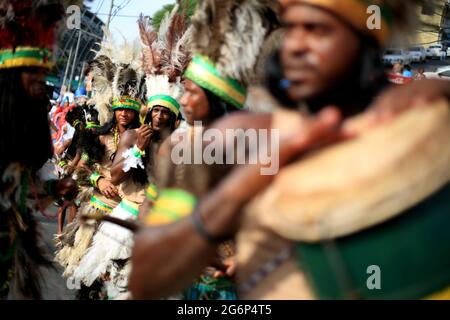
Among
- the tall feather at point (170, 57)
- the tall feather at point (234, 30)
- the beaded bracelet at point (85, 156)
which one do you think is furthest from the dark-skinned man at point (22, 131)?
the beaded bracelet at point (85, 156)

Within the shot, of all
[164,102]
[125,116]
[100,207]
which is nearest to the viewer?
[164,102]

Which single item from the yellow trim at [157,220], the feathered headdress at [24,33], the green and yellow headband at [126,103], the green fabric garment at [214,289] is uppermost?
the green and yellow headband at [126,103]

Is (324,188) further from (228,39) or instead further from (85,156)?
(85,156)

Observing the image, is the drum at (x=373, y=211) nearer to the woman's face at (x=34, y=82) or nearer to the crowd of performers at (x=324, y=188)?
the crowd of performers at (x=324, y=188)

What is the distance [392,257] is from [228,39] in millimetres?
2025

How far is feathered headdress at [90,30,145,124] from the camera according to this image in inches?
286

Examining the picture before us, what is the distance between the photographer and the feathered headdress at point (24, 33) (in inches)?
146

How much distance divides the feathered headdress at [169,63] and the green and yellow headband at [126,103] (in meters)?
0.66

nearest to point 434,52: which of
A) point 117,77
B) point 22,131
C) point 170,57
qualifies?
point 117,77

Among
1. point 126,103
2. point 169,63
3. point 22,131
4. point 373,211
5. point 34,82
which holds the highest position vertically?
point 169,63

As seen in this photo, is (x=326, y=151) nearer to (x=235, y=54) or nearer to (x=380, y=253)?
(x=380, y=253)

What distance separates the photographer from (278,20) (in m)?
3.30

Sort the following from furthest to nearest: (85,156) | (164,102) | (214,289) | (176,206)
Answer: (85,156) < (164,102) < (214,289) < (176,206)

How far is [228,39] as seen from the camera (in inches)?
131
